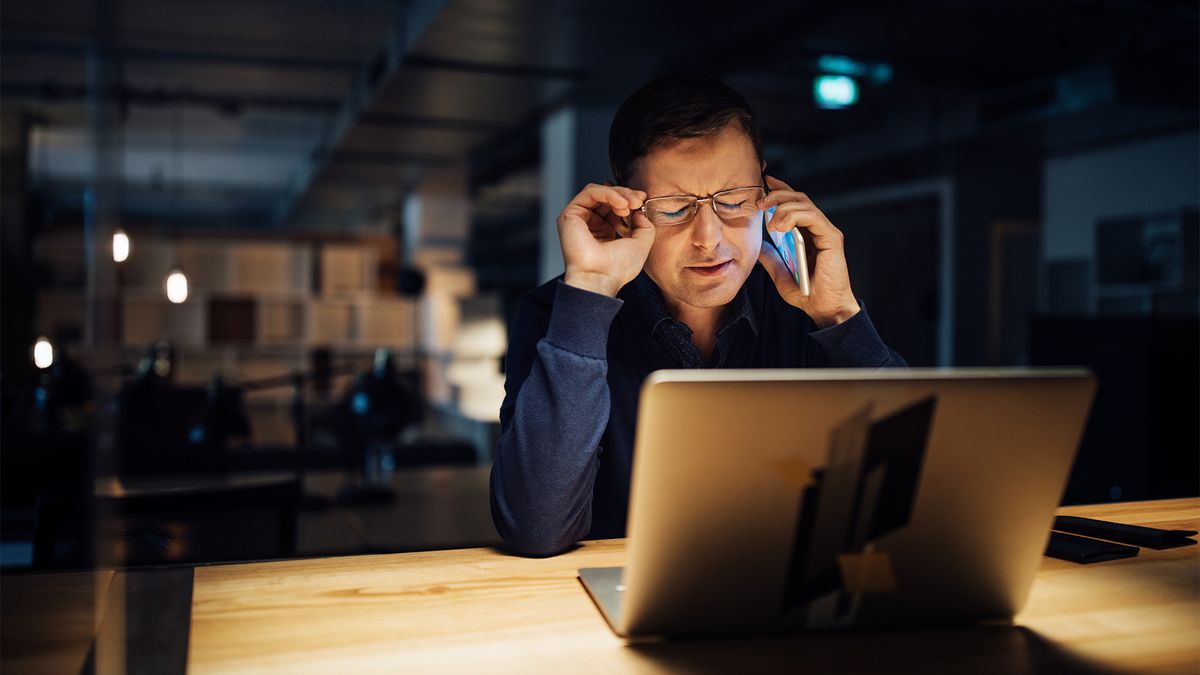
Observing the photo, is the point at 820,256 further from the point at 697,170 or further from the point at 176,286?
the point at 176,286

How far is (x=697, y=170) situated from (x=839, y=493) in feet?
2.70

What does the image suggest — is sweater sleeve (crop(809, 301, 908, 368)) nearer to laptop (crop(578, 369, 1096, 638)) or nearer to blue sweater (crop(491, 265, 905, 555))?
blue sweater (crop(491, 265, 905, 555))

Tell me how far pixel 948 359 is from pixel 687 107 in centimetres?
937

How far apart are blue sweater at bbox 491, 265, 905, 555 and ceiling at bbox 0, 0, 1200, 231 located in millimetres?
3459

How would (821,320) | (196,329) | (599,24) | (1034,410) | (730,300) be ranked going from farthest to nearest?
(196,329) < (599,24) < (730,300) < (821,320) < (1034,410)

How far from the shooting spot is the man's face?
1.52 m

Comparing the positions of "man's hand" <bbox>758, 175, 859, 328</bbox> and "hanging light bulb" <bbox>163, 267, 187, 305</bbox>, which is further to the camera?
"hanging light bulb" <bbox>163, 267, 187, 305</bbox>

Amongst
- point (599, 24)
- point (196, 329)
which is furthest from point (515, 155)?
point (196, 329)

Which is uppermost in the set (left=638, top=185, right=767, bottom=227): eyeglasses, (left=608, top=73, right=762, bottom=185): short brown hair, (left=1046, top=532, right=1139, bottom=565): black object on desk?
(left=608, top=73, right=762, bottom=185): short brown hair

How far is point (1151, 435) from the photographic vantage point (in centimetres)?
354

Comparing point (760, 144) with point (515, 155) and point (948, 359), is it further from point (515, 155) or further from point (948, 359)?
point (948, 359)

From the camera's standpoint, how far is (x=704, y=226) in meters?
1.52

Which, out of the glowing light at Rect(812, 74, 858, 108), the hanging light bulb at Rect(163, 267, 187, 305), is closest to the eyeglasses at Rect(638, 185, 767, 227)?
the hanging light bulb at Rect(163, 267, 187, 305)

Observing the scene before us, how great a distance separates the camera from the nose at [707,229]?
1.51 m
